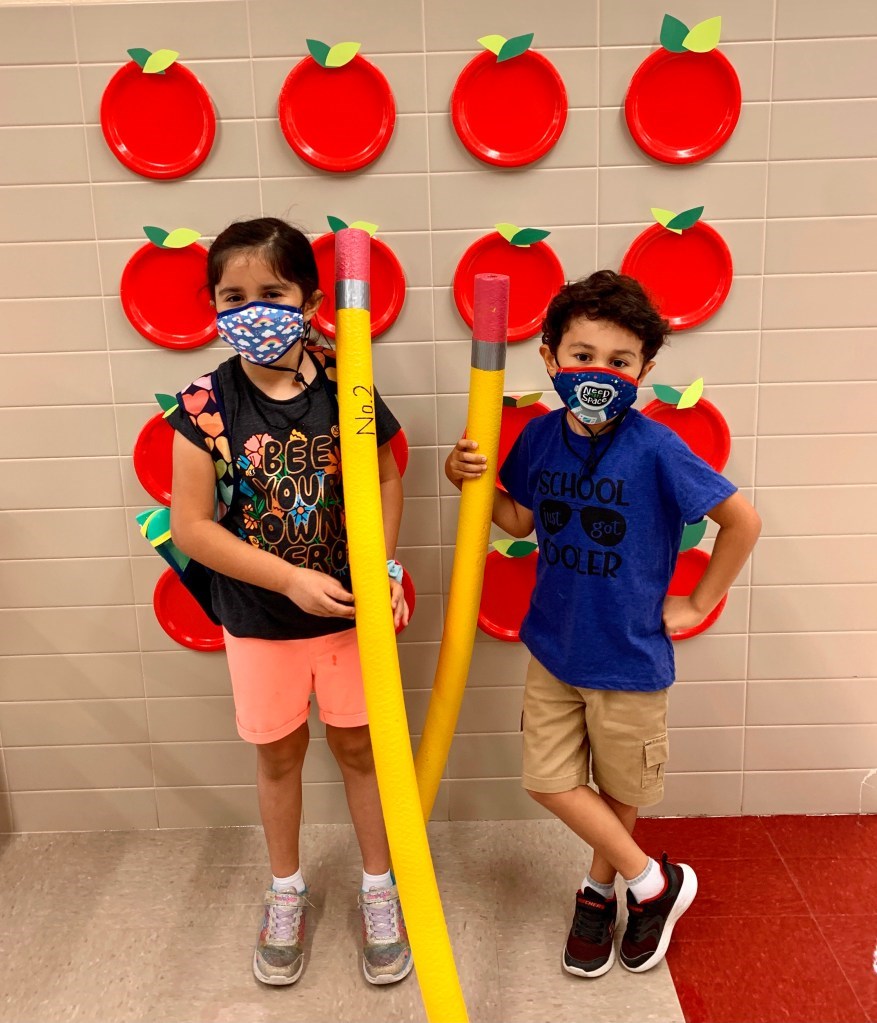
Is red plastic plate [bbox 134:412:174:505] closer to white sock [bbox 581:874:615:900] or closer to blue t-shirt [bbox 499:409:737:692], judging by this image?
blue t-shirt [bbox 499:409:737:692]

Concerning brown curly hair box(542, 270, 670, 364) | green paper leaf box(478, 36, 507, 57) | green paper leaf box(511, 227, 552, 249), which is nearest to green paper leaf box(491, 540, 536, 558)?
brown curly hair box(542, 270, 670, 364)

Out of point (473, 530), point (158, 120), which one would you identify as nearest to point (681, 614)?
point (473, 530)

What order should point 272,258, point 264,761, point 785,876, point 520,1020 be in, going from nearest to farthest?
point 272,258 → point 520,1020 → point 264,761 → point 785,876

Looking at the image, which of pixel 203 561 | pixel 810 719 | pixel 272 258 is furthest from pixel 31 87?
pixel 810 719

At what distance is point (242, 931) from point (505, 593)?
85 centimetres

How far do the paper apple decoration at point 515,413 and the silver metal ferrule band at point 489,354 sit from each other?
28 cm

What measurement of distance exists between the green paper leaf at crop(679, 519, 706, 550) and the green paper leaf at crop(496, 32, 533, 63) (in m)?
0.97

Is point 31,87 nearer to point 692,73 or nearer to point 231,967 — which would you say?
point 692,73

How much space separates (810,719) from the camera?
189 centimetres

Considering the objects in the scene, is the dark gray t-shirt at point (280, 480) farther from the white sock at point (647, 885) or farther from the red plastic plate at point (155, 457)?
the white sock at point (647, 885)

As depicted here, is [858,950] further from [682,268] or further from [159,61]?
[159,61]

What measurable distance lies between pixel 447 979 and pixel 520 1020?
21 cm

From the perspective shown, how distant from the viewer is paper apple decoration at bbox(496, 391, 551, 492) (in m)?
1.70

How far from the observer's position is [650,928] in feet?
4.97
